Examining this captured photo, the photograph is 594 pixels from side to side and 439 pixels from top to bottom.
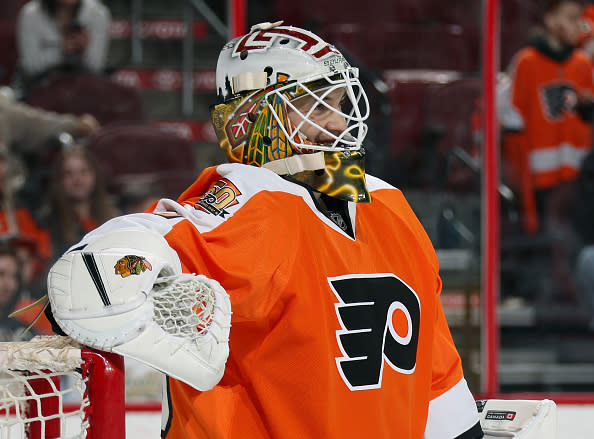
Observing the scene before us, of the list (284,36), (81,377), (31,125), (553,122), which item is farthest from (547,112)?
(81,377)

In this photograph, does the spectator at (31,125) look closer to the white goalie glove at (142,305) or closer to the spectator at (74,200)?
the spectator at (74,200)

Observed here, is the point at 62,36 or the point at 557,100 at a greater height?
the point at 62,36

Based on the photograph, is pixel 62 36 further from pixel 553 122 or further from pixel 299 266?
pixel 299 266

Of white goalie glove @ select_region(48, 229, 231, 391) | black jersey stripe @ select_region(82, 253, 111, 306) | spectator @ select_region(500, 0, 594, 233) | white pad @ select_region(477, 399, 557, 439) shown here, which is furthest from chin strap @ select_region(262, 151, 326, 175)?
spectator @ select_region(500, 0, 594, 233)

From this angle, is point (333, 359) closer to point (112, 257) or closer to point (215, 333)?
point (215, 333)

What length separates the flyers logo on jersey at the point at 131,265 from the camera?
43.8 inches

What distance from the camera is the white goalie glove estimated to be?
3.61 feet

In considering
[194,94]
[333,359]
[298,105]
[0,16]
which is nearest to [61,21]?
[0,16]

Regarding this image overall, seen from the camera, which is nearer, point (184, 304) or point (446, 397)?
point (184, 304)

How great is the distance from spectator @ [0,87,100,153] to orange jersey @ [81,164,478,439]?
178 centimetres

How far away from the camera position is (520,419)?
167cm

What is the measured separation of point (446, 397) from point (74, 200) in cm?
179

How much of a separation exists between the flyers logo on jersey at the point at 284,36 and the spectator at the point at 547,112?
1853 millimetres

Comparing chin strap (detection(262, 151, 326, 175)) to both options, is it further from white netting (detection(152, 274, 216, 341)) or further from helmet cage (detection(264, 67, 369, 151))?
white netting (detection(152, 274, 216, 341))
